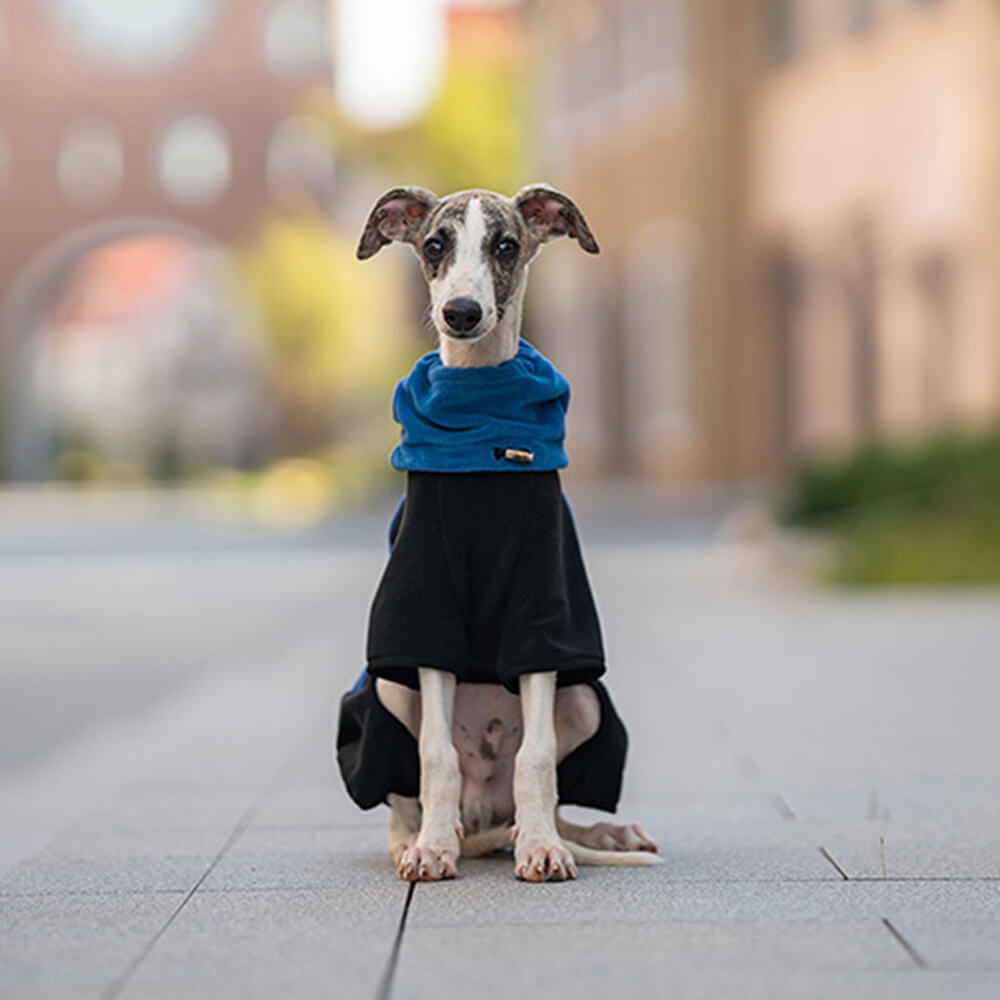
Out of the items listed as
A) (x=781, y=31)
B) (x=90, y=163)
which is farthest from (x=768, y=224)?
(x=90, y=163)

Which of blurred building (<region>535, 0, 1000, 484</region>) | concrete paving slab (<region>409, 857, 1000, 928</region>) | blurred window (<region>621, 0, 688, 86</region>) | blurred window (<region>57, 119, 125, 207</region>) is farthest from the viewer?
blurred window (<region>57, 119, 125, 207</region>)

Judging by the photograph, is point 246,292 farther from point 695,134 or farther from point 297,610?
point 297,610

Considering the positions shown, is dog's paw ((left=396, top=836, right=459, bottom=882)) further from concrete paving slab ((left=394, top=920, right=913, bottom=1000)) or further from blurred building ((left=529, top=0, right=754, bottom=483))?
blurred building ((left=529, top=0, right=754, bottom=483))

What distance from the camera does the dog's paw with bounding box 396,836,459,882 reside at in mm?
5141

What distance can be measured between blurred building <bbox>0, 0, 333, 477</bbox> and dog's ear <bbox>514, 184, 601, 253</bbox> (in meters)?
46.6

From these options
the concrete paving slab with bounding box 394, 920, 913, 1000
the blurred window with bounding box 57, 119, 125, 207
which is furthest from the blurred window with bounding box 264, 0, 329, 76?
the concrete paving slab with bounding box 394, 920, 913, 1000

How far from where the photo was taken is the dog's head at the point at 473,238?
512cm

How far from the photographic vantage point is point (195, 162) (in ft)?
172

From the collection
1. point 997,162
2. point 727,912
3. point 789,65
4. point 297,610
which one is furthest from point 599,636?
point 789,65

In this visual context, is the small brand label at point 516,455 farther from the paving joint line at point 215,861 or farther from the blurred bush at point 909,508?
the blurred bush at point 909,508

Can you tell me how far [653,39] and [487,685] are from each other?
24.9 meters

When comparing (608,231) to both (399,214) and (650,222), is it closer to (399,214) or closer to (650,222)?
(650,222)

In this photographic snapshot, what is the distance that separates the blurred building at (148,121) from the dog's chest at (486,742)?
4685cm

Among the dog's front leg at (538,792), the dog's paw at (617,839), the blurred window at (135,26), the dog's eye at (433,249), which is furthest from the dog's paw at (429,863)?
the blurred window at (135,26)
